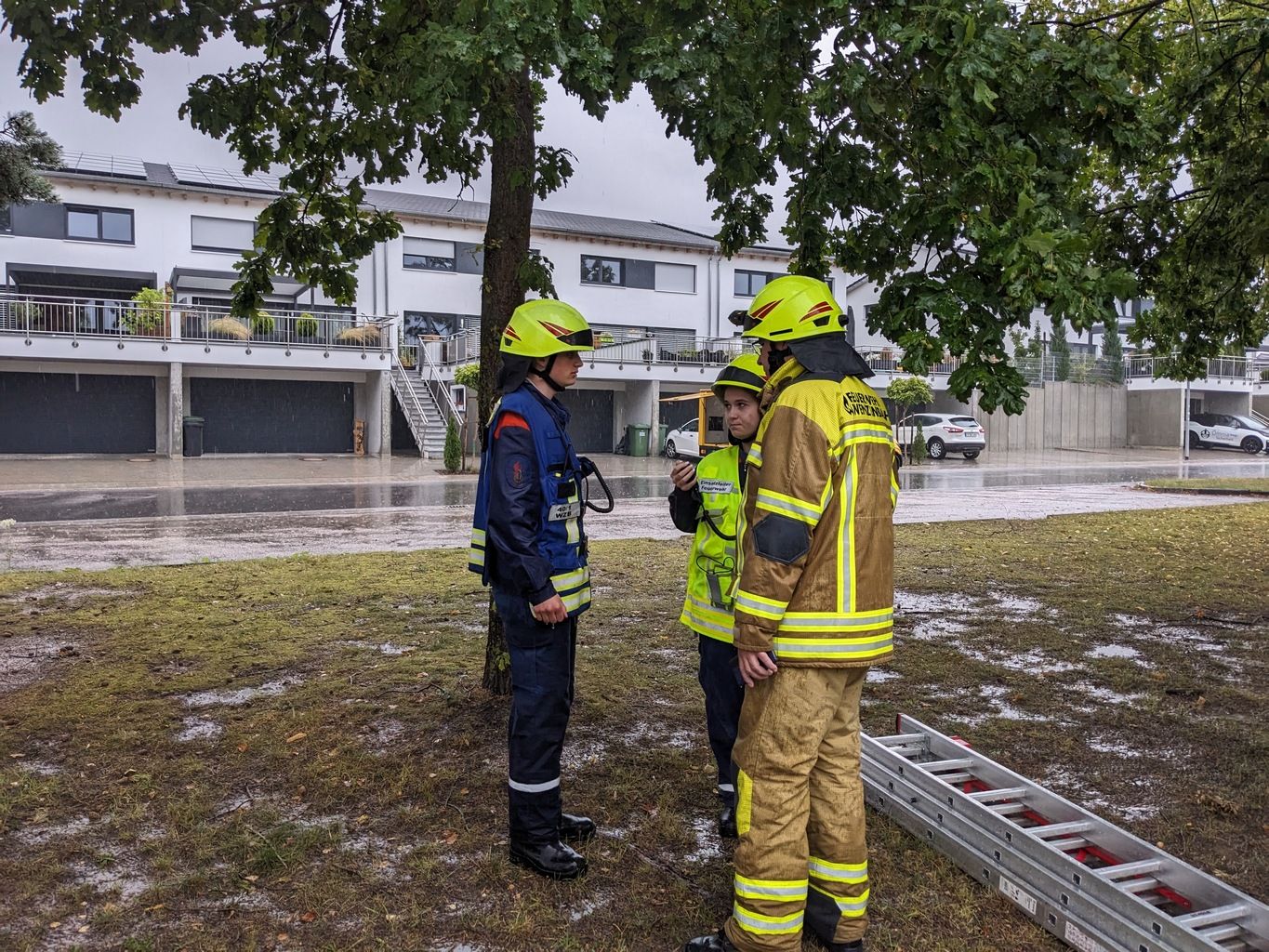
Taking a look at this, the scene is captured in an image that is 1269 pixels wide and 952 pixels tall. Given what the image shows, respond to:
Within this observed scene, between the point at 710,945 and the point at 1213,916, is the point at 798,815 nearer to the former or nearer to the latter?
the point at 710,945

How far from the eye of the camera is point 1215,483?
22109mm

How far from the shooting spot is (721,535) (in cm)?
375

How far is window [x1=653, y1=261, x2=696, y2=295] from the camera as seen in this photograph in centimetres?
3872

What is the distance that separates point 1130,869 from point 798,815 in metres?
1.12

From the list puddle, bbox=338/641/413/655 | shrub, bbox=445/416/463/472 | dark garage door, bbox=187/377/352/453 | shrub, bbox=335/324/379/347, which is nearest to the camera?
puddle, bbox=338/641/413/655

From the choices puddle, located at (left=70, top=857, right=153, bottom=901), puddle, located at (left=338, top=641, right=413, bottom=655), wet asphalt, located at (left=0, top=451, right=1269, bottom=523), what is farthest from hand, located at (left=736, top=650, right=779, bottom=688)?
wet asphalt, located at (left=0, top=451, right=1269, bottom=523)

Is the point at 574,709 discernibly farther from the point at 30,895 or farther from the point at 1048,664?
the point at 1048,664

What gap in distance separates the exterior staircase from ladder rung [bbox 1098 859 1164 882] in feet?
85.0

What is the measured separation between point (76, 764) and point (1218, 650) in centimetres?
673

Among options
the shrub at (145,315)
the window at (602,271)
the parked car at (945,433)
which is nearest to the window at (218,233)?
the shrub at (145,315)

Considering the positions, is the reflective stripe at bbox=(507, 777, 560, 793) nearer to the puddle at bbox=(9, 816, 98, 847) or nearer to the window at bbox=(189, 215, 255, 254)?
the puddle at bbox=(9, 816, 98, 847)

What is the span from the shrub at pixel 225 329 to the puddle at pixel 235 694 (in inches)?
976

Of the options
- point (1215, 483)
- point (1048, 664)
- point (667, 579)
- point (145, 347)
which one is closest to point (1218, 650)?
point (1048, 664)

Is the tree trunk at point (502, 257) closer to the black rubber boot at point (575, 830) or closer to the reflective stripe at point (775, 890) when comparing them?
the black rubber boot at point (575, 830)
